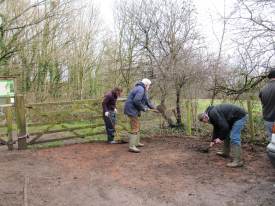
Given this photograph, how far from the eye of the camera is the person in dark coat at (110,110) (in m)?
9.97

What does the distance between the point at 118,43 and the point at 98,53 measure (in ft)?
7.78

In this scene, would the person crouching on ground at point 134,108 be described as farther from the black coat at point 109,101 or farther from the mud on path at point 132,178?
the black coat at point 109,101

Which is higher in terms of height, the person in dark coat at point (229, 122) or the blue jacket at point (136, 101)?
the blue jacket at point (136, 101)

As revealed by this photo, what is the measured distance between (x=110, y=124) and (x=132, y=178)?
3.76 meters

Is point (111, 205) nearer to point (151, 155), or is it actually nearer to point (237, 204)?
point (237, 204)

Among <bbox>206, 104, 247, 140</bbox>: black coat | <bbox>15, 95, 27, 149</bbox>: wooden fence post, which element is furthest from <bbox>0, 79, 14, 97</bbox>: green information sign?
<bbox>206, 104, 247, 140</bbox>: black coat

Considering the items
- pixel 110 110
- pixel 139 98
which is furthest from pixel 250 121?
pixel 110 110

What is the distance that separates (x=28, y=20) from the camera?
61.1 ft

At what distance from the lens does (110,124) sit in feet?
33.3

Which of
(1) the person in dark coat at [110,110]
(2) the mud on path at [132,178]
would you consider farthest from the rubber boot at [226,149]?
(1) the person in dark coat at [110,110]

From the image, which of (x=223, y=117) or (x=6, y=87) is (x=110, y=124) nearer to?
(x=223, y=117)

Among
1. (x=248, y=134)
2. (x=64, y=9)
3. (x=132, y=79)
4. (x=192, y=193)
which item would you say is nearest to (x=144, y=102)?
(x=248, y=134)

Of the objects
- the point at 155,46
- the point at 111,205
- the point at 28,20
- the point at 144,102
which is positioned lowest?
the point at 111,205

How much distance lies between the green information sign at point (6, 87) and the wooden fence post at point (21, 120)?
12.7 feet
